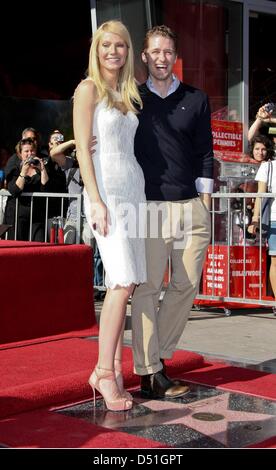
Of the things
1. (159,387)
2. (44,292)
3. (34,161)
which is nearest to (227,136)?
(34,161)

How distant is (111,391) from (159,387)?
0.32m

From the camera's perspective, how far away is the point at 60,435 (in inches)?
125

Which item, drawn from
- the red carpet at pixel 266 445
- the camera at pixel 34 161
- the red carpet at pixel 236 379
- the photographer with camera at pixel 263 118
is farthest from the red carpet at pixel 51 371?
the photographer with camera at pixel 263 118

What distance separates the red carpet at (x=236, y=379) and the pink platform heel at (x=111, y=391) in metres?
0.69

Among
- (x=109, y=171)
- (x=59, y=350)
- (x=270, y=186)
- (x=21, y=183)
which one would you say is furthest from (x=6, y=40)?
(x=109, y=171)

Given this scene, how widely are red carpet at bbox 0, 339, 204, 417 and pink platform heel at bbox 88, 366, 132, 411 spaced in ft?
0.81

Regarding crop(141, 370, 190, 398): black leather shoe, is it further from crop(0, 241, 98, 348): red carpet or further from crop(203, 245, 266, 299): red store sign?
crop(203, 245, 266, 299): red store sign

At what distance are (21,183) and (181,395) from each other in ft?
13.8

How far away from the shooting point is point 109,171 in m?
3.51

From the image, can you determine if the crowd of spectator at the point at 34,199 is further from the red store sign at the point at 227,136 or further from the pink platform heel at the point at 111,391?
the pink platform heel at the point at 111,391

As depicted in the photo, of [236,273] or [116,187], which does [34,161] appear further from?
[116,187]

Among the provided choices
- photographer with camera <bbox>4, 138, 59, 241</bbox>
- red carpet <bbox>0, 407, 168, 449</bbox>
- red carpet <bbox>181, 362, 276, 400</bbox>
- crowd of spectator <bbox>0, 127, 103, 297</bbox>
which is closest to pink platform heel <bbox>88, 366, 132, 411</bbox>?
red carpet <bbox>0, 407, 168, 449</bbox>

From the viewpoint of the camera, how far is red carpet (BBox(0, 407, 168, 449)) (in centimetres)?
306

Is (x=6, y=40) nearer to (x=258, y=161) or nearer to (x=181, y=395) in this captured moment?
(x=258, y=161)
